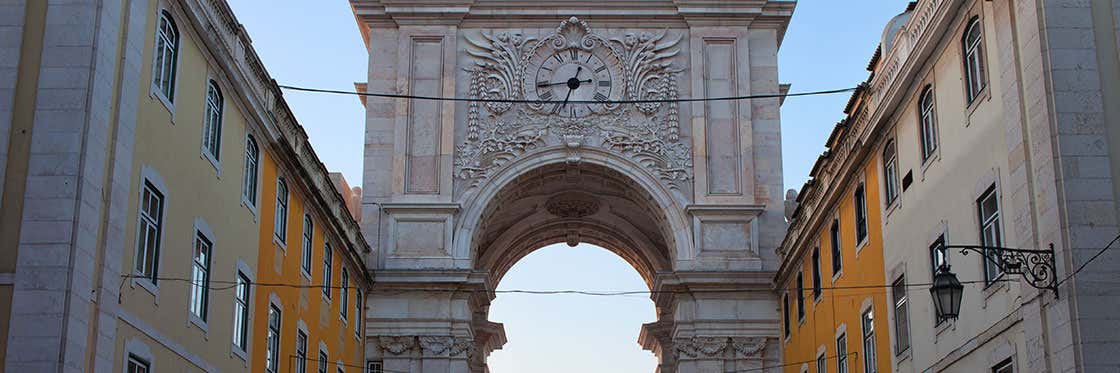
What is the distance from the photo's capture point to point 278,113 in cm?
2992

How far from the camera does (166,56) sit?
22.6 metres

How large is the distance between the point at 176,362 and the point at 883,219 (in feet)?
44.7

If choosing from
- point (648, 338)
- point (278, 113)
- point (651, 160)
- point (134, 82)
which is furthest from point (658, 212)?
point (134, 82)

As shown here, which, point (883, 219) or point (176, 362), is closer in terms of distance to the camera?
point (176, 362)

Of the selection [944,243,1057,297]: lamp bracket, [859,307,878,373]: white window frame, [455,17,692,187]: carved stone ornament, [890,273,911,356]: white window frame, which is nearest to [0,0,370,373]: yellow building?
[944,243,1057,297]: lamp bracket

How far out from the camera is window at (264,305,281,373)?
29219 mm

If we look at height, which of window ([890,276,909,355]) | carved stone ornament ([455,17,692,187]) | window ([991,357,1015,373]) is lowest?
window ([991,357,1015,373])

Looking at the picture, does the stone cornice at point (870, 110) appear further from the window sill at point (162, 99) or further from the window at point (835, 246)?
the window sill at point (162, 99)

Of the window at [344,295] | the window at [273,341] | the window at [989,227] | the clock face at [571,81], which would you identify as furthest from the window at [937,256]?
the clock face at [571,81]

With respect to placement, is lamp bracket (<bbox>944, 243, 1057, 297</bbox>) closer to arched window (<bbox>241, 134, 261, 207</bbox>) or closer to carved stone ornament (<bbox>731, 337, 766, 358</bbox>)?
arched window (<bbox>241, 134, 261, 207</bbox>)

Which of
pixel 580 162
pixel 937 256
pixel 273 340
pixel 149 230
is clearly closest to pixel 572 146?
pixel 580 162

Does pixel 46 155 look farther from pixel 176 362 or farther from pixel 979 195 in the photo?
pixel 979 195

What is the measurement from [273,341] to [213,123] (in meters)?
6.06

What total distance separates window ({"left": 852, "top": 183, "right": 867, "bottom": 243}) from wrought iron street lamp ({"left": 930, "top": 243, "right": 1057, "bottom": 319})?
34.1 ft
